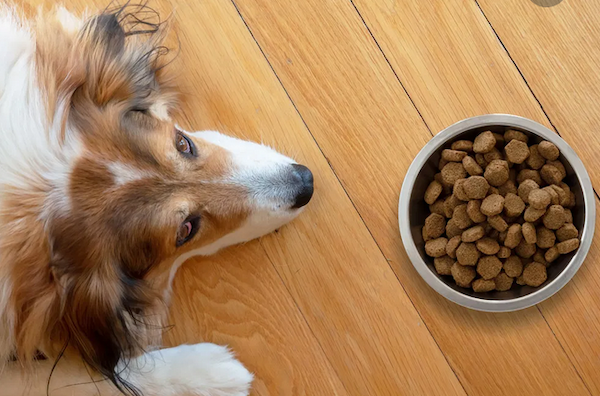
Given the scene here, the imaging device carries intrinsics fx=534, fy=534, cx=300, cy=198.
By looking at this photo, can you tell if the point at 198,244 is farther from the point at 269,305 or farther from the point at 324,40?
the point at 324,40

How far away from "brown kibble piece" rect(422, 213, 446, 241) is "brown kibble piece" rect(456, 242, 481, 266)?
75 mm

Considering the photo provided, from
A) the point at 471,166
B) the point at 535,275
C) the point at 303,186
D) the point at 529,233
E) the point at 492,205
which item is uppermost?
the point at 303,186

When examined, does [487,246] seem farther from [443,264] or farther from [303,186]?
[303,186]

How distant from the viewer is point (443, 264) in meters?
1.39

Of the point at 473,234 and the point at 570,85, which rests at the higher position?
the point at 570,85

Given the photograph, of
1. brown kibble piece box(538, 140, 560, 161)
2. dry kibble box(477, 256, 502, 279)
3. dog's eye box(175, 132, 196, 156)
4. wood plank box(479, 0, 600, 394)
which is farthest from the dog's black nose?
wood plank box(479, 0, 600, 394)

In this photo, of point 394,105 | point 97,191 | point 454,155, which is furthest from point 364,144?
point 97,191

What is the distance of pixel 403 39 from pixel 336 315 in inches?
31.2

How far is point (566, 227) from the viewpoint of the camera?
1317mm

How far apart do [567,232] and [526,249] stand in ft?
0.34

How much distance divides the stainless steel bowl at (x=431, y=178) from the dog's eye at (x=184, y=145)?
1.84 feet

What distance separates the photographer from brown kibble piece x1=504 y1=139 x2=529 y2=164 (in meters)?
1.33

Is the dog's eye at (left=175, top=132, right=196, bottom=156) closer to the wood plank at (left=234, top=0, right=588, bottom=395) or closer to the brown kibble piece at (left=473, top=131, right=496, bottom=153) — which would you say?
the wood plank at (left=234, top=0, right=588, bottom=395)

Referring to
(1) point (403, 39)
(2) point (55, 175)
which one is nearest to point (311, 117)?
(1) point (403, 39)
